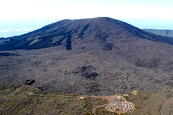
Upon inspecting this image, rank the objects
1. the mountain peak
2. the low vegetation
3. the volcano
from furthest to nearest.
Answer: the mountain peak, the volcano, the low vegetation

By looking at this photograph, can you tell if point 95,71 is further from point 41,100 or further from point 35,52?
point 35,52

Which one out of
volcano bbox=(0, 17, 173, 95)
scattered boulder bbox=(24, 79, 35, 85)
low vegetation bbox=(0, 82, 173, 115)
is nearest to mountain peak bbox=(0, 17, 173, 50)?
volcano bbox=(0, 17, 173, 95)

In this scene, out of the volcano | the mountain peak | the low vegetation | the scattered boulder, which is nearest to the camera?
the low vegetation

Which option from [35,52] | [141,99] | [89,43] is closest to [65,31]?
[89,43]

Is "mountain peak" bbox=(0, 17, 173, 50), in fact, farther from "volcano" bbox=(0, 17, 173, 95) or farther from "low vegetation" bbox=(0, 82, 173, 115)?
"low vegetation" bbox=(0, 82, 173, 115)

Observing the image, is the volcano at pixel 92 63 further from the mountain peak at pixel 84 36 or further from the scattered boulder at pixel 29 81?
the scattered boulder at pixel 29 81

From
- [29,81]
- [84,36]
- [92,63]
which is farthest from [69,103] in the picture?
[84,36]

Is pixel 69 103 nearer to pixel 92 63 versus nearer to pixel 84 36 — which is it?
pixel 92 63

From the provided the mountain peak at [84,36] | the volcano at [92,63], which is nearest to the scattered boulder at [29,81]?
the volcano at [92,63]
